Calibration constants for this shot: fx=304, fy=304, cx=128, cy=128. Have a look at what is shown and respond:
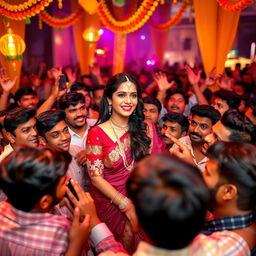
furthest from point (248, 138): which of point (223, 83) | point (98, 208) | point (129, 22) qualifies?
point (129, 22)

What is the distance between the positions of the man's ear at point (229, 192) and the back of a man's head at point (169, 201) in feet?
1.08

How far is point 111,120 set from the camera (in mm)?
2270

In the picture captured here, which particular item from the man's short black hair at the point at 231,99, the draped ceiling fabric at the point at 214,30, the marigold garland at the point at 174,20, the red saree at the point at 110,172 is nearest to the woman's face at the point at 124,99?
the red saree at the point at 110,172

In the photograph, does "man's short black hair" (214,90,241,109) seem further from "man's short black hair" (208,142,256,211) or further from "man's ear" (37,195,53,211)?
"man's ear" (37,195,53,211)

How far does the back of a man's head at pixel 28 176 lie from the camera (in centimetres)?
115

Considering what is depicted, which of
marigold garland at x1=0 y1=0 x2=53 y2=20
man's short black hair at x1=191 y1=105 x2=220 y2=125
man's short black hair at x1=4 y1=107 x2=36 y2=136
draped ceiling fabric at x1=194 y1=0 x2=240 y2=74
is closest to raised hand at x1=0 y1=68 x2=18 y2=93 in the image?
marigold garland at x1=0 y1=0 x2=53 y2=20

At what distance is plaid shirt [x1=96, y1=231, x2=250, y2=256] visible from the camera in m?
0.93

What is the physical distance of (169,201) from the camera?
2.80 ft

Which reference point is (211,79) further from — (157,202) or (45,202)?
(157,202)

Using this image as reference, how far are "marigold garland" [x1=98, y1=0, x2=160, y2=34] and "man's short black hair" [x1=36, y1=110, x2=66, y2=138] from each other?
2622 mm

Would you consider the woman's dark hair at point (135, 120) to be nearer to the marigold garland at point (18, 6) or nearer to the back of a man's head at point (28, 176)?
the back of a man's head at point (28, 176)

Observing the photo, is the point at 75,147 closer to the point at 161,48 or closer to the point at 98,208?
the point at 98,208

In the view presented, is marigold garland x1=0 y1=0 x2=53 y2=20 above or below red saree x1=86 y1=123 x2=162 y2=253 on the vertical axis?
above

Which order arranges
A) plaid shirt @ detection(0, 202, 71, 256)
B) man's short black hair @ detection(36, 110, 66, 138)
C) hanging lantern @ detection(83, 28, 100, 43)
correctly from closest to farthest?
plaid shirt @ detection(0, 202, 71, 256)
man's short black hair @ detection(36, 110, 66, 138)
hanging lantern @ detection(83, 28, 100, 43)
